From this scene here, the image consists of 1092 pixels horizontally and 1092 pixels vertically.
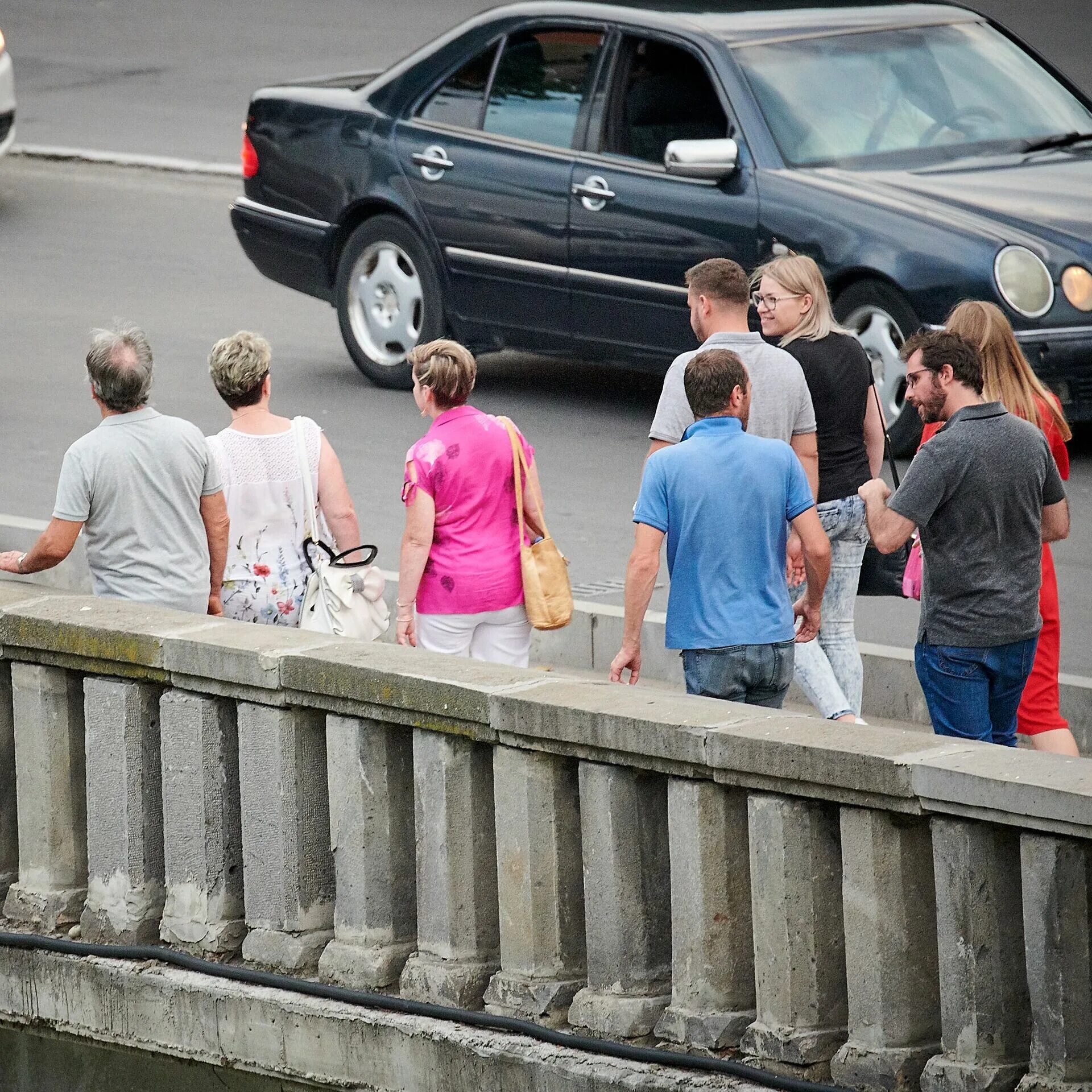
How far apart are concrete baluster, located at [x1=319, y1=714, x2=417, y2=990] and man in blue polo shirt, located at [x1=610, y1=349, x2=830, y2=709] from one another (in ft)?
3.98

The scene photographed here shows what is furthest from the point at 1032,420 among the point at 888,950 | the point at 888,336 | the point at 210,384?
the point at 210,384

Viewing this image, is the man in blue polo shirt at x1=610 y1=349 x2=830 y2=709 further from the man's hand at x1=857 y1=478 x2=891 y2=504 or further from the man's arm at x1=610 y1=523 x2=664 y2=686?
the man's hand at x1=857 y1=478 x2=891 y2=504

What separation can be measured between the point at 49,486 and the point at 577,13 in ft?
11.3

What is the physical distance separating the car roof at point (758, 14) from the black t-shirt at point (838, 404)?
13.3 feet

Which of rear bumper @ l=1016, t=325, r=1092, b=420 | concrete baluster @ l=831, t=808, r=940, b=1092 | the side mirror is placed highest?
the side mirror

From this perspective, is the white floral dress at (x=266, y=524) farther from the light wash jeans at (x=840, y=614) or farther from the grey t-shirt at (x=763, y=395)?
the light wash jeans at (x=840, y=614)

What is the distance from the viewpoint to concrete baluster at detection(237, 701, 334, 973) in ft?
18.2

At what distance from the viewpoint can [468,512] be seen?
7.20m

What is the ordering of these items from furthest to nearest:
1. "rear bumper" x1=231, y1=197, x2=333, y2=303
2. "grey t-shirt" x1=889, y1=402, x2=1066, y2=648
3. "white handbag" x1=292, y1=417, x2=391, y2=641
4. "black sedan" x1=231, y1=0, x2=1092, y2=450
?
"rear bumper" x1=231, y1=197, x2=333, y2=303 → "black sedan" x1=231, y1=0, x2=1092, y2=450 → "white handbag" x1=292, y1=417, x2=391, y2=641 → "grey t-shirt" x1=889, y1=402, x2=1066, y2=648

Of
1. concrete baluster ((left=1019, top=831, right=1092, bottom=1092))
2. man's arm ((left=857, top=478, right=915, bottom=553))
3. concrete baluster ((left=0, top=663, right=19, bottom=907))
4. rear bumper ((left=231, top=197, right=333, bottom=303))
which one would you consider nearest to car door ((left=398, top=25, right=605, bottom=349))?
rear bumper ((left=231, top=197, right=333, bottom=303))

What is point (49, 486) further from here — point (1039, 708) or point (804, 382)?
point (1039, 708)

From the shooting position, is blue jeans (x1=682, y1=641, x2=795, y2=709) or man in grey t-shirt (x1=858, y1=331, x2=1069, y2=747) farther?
blue jeans (x1=682, y1=641, x2=795, y2=709)

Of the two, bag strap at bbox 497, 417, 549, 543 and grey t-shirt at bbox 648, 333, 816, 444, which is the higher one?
grey t-shirt at bbox 648, 333, 816, 444

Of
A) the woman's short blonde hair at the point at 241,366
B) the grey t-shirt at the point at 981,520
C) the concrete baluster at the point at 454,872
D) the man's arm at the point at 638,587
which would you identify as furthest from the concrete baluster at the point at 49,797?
the grey t-shirt at the point at 981,520
